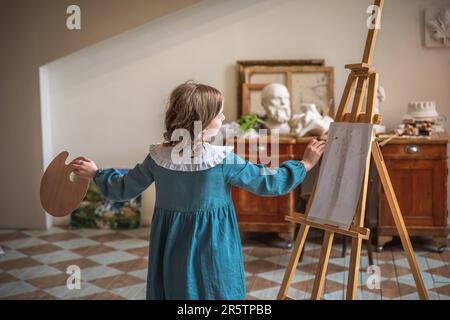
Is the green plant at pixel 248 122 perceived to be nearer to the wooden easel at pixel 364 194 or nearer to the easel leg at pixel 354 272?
the wooden easel at pixel 364 194

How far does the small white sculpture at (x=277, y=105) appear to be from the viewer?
493cm

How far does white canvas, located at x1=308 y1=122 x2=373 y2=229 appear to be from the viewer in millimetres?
2844

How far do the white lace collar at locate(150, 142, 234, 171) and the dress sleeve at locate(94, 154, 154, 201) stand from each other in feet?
0.33

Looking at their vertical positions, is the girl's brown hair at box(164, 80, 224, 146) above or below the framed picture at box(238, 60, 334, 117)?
below

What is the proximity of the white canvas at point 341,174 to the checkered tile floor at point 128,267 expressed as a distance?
43.8 inches

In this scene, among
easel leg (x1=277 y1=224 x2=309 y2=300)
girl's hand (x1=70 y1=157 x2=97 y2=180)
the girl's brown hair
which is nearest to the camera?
the girl's brown hair

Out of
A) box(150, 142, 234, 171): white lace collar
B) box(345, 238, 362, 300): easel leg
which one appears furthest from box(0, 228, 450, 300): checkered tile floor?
box(150, 142, 234, 171): white lace collar

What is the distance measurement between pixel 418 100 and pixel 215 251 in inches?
128

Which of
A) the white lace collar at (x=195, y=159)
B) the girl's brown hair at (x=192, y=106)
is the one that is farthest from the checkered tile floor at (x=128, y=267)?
the girl's brown hair at (x=192, y=106)

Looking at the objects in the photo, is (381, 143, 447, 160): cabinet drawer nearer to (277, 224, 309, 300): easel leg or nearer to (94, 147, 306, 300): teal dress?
(277, 224, 309, 300): easel leg

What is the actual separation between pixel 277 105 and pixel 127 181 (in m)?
2.50

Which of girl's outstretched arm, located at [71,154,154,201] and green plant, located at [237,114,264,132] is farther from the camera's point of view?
green plant, located at [237,114,264,132]

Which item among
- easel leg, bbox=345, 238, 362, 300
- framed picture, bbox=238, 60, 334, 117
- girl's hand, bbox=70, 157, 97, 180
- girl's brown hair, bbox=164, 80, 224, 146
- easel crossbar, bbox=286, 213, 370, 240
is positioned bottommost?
easel leg, bbox=345, 238, 362, 300
